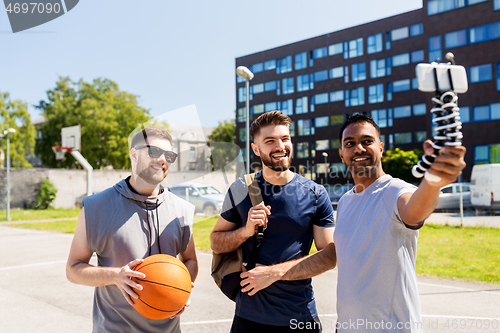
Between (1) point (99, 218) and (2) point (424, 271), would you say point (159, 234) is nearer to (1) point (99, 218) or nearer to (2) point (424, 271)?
(1) point (99, 218)

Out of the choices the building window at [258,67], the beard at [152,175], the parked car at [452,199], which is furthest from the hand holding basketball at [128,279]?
the building window at [258,67]

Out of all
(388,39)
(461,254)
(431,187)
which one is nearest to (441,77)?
(431,187)

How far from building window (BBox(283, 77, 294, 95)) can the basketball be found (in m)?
55.8

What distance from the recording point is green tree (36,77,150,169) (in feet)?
144

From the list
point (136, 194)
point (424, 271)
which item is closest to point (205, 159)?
point (136, 194)

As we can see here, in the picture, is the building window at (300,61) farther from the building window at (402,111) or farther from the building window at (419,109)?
the building window at (419,109)

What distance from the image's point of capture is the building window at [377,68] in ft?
155

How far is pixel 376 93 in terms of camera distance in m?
48.0

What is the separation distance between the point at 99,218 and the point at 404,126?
157ft

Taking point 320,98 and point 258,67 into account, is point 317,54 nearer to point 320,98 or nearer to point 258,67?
point 320,98

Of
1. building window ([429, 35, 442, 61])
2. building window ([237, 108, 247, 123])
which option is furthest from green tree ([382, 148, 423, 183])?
building window ([237, 108, 247, 123])

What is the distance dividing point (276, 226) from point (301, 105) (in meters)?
54.1

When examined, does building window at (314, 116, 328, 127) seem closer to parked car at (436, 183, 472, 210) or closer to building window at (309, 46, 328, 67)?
building window at (309, 46, 328, 67)

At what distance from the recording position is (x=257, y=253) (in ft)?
8.76
